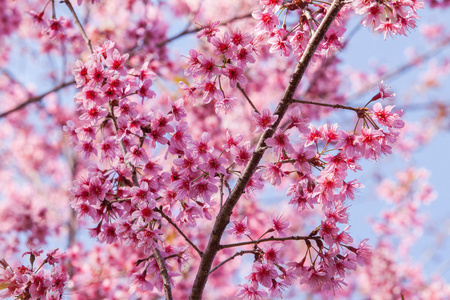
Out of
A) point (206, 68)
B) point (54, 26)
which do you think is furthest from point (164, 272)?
point (54, 26)

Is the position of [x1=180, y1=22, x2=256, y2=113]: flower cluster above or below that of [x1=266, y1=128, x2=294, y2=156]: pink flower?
above

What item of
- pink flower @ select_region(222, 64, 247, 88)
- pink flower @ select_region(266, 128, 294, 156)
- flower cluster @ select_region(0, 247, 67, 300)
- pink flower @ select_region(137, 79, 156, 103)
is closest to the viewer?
pink flower @ select_region(266, 128, 294, 156)

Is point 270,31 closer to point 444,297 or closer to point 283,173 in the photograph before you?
point 283,173

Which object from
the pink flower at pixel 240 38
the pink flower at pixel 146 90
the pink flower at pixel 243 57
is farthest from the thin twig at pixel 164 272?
the pink flower at pixel 240 38

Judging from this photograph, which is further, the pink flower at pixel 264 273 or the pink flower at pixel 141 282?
the pink flower at pixel 141 282

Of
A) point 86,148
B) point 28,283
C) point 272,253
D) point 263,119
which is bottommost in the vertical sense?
point 28,283

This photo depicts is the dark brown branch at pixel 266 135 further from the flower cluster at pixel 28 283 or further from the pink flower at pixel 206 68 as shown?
the flower cluster at pixel 28 283

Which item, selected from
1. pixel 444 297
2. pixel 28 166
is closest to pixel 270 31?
pixel 28 166

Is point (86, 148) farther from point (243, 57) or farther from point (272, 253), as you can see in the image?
point (272, 253)

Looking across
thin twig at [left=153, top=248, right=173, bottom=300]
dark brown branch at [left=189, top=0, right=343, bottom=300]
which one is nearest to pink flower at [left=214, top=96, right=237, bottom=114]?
dark brown branch at [left=189, top=0, right=343, bottom=300]

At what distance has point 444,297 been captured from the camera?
10.9 meters

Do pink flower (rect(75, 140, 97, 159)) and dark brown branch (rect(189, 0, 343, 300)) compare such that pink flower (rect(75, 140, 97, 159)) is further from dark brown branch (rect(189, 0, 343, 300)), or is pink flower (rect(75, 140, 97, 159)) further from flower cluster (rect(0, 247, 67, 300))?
dark brown branch (rect(189, 0, 343, 300))

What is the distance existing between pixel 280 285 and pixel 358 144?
934 mm

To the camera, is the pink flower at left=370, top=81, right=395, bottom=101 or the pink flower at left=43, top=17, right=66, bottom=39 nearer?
the pink flower at left=370, top=81, right=395, bottom=101
